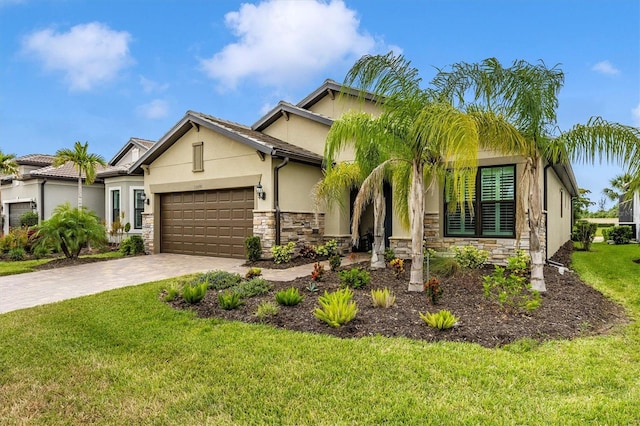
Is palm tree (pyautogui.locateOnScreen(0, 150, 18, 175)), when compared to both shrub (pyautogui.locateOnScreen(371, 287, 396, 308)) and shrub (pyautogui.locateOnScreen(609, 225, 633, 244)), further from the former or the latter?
shrub (pyautogui.locateOnScreen(609, 225, 633, 244))

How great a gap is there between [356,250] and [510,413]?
37.1 ft

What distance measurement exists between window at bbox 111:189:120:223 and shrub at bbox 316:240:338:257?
1185cm

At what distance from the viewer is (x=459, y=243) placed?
10953mm

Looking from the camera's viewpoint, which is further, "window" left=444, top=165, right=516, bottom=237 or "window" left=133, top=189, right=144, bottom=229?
"window" left=133, top=189, right=144, bottom=229

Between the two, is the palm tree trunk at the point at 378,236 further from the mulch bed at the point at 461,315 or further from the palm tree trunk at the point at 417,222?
the palm tree trunk at the point at 417,222

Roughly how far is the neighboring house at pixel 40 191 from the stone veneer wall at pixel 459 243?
17.7 m

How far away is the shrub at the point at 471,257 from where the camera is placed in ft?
33.4

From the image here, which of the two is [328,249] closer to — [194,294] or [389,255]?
[389,255]

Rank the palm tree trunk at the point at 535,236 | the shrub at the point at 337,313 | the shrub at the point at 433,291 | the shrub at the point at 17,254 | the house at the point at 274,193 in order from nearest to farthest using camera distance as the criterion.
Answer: the shrub at the point at 337,313, the shrub at the point at 433,291, the palm tree trunk at the point at 535,236, the house at the point at 274,193, the shrub at the point at 17,254

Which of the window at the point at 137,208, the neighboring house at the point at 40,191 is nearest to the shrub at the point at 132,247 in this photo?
the window at the point at 137,208

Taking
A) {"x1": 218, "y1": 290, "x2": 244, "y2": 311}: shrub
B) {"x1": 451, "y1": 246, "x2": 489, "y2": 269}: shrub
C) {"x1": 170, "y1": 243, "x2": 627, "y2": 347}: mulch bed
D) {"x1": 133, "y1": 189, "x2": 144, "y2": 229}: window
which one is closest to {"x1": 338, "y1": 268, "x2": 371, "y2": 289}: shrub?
{"x1": 170, "y1": 243, "x2": 627, "y2": 347}: mulch bed

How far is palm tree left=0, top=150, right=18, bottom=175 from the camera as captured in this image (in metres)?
20.0

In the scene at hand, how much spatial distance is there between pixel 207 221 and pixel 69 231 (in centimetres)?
443

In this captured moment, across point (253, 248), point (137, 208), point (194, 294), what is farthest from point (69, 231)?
point (194, 294)
